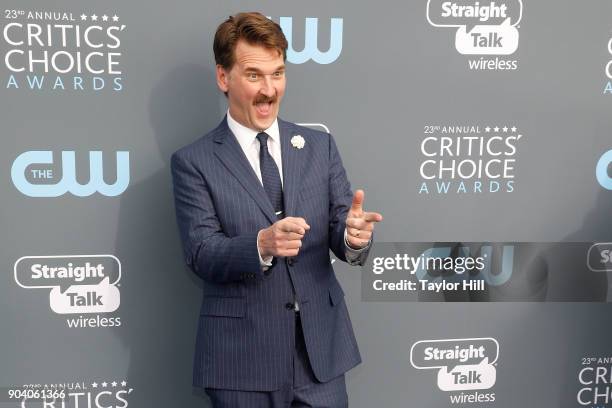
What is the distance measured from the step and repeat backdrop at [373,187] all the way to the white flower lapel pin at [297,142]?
0.49 meters

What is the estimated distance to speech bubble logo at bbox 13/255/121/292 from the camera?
2.43 metres

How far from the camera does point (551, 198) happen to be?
2.67 meters

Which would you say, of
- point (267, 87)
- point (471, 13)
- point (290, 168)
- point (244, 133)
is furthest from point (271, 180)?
point (471, 13)

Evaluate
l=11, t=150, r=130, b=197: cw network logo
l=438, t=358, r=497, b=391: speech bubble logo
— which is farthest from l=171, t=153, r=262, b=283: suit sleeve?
l=438, t=358, r=497, b=391: speech bubble logo

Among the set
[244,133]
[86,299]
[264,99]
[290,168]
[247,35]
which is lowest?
[86,299]

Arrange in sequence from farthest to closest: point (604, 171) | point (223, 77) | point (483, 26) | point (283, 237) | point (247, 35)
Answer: point (604, 171) < point (483, 26) < point (223, 77) < point (247, 35) < point (283, 237)

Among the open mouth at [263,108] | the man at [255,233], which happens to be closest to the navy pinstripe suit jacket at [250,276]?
the man at [255,233]

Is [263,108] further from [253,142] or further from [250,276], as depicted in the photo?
[250,276]

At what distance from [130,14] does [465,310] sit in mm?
1875

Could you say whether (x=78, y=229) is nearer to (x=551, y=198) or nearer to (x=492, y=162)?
(x=492, y=162)

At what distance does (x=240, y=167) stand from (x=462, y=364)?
4.95 feet

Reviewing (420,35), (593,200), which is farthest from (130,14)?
(593,200)

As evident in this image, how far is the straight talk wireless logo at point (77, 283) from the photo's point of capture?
2.43 m

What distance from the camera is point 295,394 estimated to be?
1.91m
